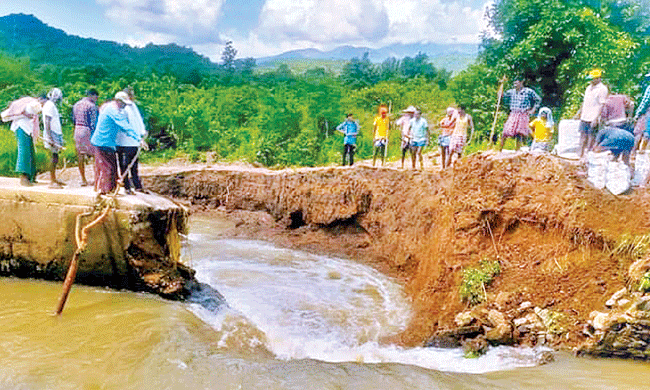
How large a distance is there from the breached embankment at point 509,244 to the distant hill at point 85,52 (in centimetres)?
2272

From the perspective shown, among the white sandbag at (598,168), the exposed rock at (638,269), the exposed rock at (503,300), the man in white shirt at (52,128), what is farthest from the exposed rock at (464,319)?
the man in white shirt at (52,128)

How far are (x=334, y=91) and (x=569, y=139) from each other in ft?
57.7

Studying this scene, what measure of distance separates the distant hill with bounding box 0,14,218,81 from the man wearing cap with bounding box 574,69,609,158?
25.7m

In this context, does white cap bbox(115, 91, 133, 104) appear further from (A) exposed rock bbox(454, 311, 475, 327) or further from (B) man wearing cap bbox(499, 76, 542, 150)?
(B) man wearing cap bbox(499, 76, 542, 150)

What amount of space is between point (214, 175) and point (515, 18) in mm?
9313

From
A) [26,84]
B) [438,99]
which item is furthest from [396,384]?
[26,84]

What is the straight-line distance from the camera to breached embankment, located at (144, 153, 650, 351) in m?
6.47

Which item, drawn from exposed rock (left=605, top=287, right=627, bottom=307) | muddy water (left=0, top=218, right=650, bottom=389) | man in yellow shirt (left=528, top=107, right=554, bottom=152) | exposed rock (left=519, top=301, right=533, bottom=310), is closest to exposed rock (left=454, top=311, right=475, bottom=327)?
muddy water (left=0, top=218, right=650, bottom=389)

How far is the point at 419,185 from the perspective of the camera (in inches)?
447

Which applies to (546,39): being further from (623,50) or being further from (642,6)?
(642,6)

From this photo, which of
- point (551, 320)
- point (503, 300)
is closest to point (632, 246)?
point (551, 320)

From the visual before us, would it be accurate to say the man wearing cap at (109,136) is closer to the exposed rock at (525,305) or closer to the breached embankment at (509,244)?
the breached embankment at (509,244)

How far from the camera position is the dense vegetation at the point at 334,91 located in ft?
45.3

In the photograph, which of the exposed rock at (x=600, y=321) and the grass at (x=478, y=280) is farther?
the grass at (x=478, y=280)
